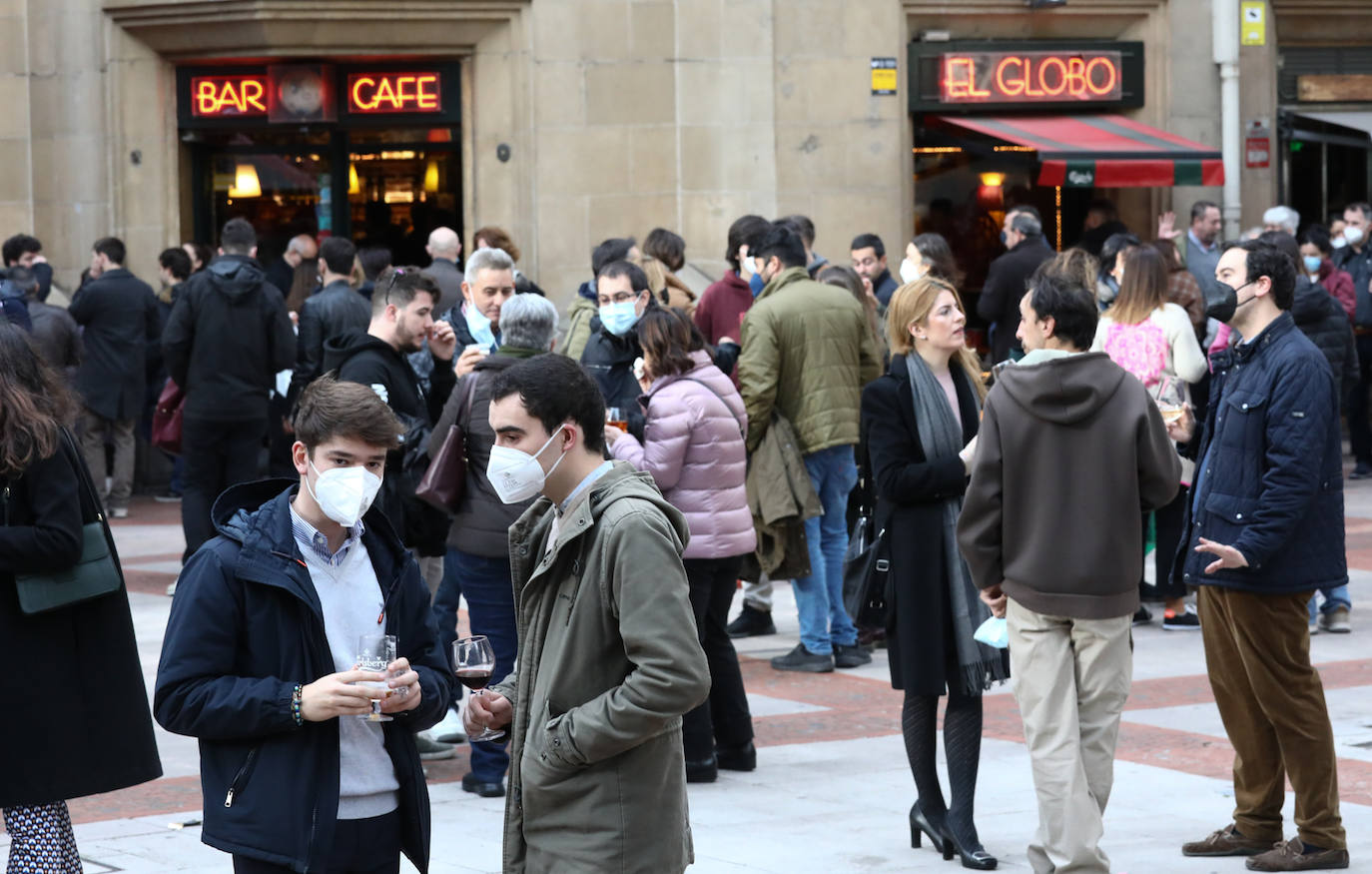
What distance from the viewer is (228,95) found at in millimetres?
17500

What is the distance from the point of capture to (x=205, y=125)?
17594mm

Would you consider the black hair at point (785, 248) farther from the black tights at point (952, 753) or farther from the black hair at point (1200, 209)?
the black hair at point (1200, 209)

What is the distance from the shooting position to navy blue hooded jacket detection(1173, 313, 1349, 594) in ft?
20.8

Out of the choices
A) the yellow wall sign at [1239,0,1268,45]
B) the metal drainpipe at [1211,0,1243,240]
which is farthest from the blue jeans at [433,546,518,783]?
the yellow wall sign at [1239,0,1268,45]

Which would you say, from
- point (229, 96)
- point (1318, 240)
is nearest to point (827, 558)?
point (1318, 240)

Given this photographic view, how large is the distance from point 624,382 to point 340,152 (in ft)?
33.4

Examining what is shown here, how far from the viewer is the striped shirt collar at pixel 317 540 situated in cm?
415

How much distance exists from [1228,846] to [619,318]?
3457mm

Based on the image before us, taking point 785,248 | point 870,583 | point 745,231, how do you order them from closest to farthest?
point 870,583 → point 785,248 → point 745,231

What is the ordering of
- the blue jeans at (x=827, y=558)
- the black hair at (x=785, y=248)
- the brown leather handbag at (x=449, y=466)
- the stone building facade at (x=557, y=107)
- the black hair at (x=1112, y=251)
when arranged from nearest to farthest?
1. the brown leather handbag at (x=449, y=466)
2. the blue jeans at (x=827, y=558)
3. the black hair at (x=785, y=248)
4. the black hair at (x=1112, y=251)
5. the stone building facade at (x=557, y=107)

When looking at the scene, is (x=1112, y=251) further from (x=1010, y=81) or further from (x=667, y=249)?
(x=1010, y=81)

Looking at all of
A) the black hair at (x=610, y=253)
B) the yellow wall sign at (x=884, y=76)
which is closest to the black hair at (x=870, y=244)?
the black hair at (x=610, y=253)

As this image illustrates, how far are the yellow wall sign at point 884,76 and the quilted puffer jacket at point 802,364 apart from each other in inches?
303

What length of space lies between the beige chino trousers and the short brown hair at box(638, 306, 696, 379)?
7.31ft
